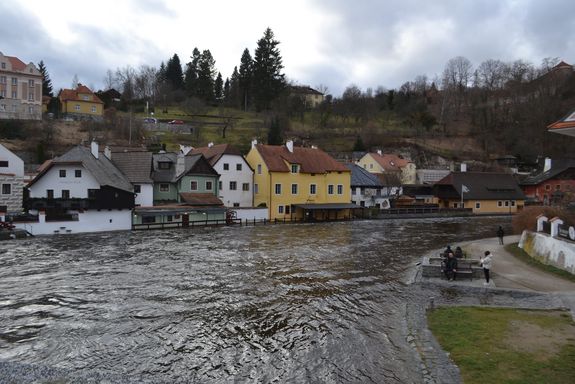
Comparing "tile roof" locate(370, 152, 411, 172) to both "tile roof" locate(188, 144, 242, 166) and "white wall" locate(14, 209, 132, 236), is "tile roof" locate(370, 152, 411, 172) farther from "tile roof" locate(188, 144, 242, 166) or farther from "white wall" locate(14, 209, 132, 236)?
"white wall" locate(14, 209, 132, 236)

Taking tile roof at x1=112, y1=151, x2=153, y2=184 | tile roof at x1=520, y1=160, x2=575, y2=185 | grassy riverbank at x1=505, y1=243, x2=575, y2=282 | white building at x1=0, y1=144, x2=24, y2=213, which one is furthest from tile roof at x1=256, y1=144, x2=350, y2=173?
tile roof at x1=520, y1=160, x2=575, y2=185

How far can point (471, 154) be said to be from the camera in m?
88.4

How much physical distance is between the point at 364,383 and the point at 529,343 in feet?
14.8

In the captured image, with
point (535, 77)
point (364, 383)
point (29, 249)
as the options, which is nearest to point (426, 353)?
point (364, 383)

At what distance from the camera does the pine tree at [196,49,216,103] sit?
10419cm

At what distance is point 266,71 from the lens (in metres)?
95.6

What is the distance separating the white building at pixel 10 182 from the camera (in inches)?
1423

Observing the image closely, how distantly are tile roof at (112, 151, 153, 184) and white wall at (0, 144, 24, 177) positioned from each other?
9.01 metres

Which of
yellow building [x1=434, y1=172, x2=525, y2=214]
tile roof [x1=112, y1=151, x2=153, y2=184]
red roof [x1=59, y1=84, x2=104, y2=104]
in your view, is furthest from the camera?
red roof [x1=59, y1=84, x2=104, y2=104]

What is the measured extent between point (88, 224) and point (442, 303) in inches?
1179

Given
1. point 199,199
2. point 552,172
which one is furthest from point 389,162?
point 199,199

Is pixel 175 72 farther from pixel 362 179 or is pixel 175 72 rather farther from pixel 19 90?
pixel 362 179

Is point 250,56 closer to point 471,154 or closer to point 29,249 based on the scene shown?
point 471,154

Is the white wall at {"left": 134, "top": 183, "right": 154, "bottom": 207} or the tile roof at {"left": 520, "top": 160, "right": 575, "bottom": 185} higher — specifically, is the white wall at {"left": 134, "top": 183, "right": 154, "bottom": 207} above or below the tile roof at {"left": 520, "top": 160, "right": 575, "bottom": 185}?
below
